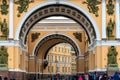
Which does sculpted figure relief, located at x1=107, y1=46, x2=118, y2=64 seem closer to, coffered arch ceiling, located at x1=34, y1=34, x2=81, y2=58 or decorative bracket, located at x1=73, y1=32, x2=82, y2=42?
decorative bracket, located at x1=73, y1=32, x2=82, y2=42

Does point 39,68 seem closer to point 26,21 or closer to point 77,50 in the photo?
point 77,50

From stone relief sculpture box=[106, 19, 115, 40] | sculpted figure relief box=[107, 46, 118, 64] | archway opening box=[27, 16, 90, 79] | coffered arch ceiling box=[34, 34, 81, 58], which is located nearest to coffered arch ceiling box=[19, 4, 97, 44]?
stone relief sculpture box=[106, 19, 115, 40]

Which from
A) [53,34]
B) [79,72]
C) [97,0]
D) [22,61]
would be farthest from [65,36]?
[97,0]

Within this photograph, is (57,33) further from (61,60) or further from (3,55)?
(61,60)

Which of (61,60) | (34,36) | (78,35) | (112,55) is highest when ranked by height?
(78,35)

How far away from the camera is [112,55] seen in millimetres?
39469

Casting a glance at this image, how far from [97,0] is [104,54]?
5.20 metres

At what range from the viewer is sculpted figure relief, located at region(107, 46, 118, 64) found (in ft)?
129

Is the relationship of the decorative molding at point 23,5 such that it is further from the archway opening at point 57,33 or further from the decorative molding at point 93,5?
the archway opening at point 57,33

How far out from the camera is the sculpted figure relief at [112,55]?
1551 inches

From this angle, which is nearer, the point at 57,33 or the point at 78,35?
the point at 57,33

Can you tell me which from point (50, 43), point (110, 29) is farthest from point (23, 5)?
point (50, 43)

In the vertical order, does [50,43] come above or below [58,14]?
below

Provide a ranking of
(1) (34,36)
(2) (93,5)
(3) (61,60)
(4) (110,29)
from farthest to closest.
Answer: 1. (3) (61,60)
2. (1) (34,36)
3. (2) (93,5)
4. (4) (110,29)
